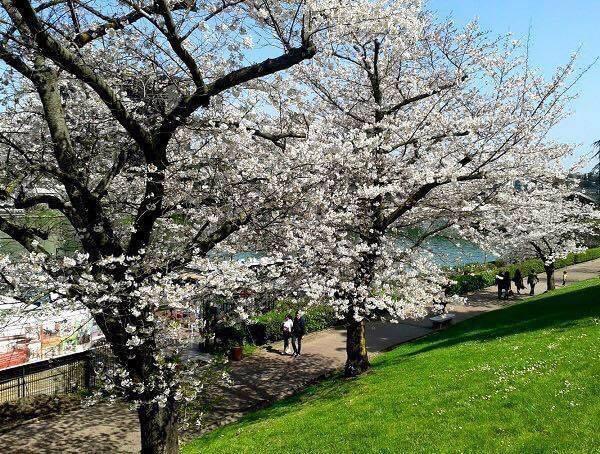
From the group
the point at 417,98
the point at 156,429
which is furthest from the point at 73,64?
the point at 417,98

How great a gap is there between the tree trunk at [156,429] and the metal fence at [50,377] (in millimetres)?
5599

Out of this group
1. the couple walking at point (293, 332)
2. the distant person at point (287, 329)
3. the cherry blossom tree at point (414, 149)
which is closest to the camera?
the cherry blossom tree at point (414, 149)

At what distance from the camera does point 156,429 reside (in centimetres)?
698

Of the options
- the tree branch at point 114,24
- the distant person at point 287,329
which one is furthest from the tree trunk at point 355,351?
the tree branch at point 114,24

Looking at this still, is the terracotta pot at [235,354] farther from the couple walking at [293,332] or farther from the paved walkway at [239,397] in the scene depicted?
the couple walking at [293,332]

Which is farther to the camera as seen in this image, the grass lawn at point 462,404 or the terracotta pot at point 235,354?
the terracotta pot at point 235,354

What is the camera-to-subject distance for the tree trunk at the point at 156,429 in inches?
274

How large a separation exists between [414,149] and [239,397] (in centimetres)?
805

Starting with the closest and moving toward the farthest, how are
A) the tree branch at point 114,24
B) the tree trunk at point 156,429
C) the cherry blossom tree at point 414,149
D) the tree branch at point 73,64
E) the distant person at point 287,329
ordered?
the tree branch at point 73,64
the tree branch at point 114,24
the tree trunk at point 156,429
the cherry blossom tree at point 414,149
the distant person at point 287,329

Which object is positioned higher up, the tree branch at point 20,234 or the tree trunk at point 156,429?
the tree branch at point 20,234

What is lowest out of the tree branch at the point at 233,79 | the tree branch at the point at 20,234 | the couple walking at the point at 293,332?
the couple walking at the point at 293,332

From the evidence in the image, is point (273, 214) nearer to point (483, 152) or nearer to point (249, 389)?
point (483, 152)

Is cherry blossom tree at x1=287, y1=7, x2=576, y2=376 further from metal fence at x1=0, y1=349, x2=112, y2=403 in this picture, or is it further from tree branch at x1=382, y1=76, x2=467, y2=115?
metal fence at x1=0, y1=349, x2=112, y2=403

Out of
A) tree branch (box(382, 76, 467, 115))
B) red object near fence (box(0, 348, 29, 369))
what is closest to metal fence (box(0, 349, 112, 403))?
red object near fence (box(0, 348, 29, 369))
